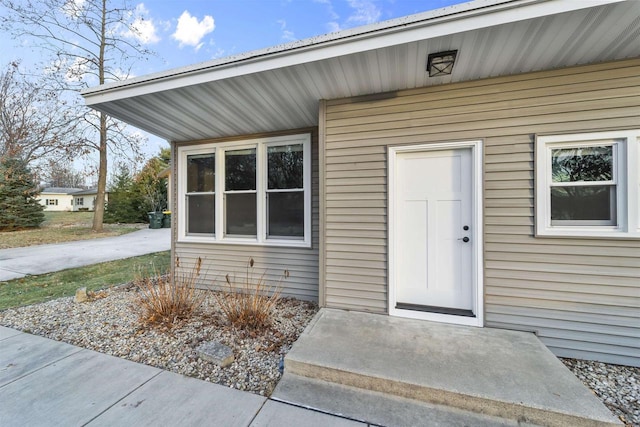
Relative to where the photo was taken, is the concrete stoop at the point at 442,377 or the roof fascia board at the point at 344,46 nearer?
the concrete stoop at the point at 442,377

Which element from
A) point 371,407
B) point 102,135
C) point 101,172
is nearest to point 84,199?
point 101,172

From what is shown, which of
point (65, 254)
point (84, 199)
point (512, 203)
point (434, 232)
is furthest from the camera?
point (84, 199)

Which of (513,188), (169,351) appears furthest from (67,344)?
(513,188)

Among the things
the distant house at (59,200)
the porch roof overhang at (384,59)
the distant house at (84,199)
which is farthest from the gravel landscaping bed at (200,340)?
the distant house at (59,200)

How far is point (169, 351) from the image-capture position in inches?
99.6

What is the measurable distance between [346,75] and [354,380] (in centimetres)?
274

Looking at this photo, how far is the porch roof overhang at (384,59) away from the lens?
1932mm

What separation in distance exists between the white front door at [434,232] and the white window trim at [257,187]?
1453 millimetres

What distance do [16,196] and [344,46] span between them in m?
17.8

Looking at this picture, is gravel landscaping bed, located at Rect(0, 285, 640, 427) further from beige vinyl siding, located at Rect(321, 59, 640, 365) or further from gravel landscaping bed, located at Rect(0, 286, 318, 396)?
beige vinyl siding, located at Rect(321, 59, 640, 365)

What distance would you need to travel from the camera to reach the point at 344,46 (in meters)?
2.28

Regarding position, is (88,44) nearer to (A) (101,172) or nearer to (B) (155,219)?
(A) (101,172)

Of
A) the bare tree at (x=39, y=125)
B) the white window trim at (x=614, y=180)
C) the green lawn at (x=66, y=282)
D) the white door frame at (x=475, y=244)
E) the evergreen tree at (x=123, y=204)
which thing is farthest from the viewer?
the evergreen tree at (x=123, y=204)

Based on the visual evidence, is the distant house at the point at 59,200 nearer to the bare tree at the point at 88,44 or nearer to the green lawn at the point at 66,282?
the bare tree at the point at 88,44
